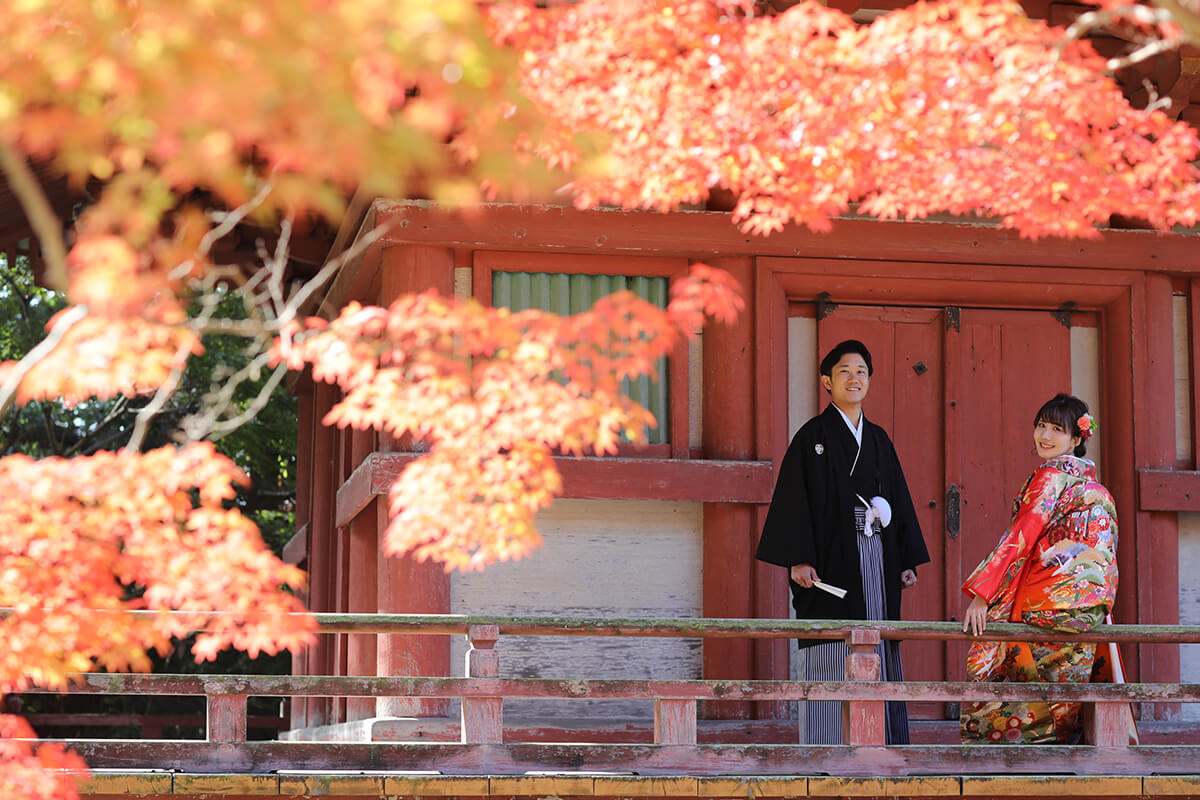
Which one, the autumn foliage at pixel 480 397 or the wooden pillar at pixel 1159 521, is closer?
the autumn foliage at pixel 480 397

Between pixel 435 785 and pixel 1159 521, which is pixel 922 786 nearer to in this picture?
pixel 435 785

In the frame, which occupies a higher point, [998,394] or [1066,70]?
[1066,70]

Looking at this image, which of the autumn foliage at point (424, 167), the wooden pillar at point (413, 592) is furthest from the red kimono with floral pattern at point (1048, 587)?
the wooden pillar at point (413, 592)

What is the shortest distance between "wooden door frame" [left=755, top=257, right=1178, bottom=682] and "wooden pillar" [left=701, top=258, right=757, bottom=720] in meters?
0.07

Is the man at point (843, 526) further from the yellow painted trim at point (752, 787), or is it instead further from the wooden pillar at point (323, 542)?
the wooden pillar at point (323, 542)

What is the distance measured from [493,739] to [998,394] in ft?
12.2

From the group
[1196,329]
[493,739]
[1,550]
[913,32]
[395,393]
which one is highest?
[913,32]

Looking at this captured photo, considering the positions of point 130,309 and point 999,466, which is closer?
point 130,309

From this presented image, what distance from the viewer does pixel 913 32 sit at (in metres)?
5.33

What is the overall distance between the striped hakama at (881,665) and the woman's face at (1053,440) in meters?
0.90

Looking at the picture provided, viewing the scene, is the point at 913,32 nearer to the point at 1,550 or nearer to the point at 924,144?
the point at 924,144

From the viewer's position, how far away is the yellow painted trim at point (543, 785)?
5918 mm

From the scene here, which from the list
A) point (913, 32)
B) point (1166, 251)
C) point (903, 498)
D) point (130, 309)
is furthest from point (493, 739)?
point (1166, 251)

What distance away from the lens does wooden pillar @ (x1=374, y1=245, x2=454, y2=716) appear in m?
7.36
